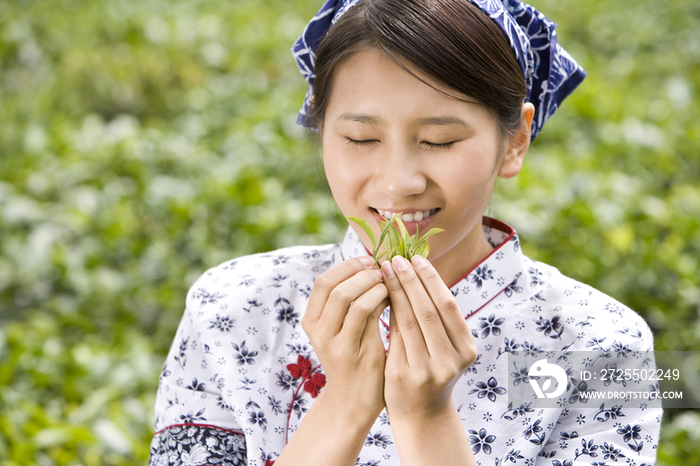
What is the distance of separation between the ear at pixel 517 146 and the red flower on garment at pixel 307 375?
0.58m

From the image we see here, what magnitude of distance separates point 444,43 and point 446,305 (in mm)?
481

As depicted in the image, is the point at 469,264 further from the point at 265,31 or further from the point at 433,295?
the point at 265,31

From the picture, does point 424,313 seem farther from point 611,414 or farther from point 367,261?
point 611,414

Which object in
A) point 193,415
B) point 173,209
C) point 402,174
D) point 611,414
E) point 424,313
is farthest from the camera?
point 173,209

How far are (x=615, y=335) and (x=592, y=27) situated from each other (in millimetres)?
5724

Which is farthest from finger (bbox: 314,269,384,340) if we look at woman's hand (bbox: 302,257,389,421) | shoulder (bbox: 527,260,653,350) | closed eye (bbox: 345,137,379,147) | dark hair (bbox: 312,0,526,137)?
shoulder (bbox: 527,260,653,350)

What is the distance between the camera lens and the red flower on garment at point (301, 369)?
5.15ft

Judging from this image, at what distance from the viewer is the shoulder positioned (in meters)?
1.49

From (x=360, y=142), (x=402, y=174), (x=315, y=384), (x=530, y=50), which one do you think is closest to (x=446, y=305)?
(x=402, y=174)

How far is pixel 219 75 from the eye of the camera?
5234mm

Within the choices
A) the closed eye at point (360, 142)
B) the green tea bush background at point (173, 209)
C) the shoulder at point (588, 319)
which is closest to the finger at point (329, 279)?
the closed eye at point (360, 142)

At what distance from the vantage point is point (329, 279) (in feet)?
4.09

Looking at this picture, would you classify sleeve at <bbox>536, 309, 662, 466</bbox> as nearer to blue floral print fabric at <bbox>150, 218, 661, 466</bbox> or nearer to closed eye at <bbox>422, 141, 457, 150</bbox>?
blue floral print fabric at <bbox>150, 218, 661, 466</bbox>

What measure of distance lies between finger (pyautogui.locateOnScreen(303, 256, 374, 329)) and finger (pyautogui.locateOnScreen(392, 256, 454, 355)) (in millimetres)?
86
